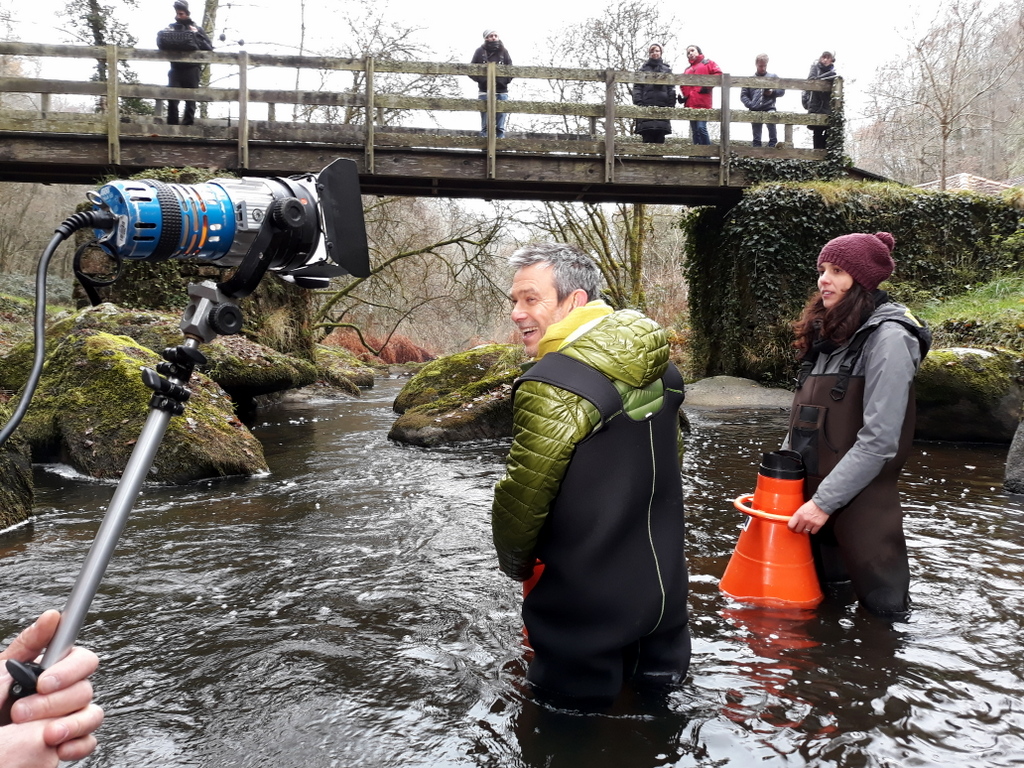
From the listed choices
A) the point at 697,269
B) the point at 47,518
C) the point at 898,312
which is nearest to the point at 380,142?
the point at 697,269

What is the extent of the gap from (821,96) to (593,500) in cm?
1458

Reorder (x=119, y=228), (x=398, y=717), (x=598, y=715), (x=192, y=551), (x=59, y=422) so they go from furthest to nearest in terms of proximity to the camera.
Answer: (x=59, y=422) < (x=192, y=551) < (x=398, y=717) < (x=598, y=715) < (x=119, y=228)

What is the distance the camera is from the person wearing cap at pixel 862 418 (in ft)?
11.9

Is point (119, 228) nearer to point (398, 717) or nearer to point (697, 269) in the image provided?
point (398, 717)

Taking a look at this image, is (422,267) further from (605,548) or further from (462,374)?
(605,548)

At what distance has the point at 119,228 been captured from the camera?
1695 millimetres

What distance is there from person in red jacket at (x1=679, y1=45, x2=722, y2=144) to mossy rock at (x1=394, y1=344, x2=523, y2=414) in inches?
228

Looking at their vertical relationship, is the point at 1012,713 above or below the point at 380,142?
below

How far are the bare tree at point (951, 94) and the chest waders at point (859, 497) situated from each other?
17379 millimetres

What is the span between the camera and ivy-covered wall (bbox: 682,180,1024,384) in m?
14.3

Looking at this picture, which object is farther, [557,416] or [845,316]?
[845,316]

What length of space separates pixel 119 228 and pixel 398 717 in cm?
225

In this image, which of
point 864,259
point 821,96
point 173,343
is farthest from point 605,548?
point 821,96

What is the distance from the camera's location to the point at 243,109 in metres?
12.9
